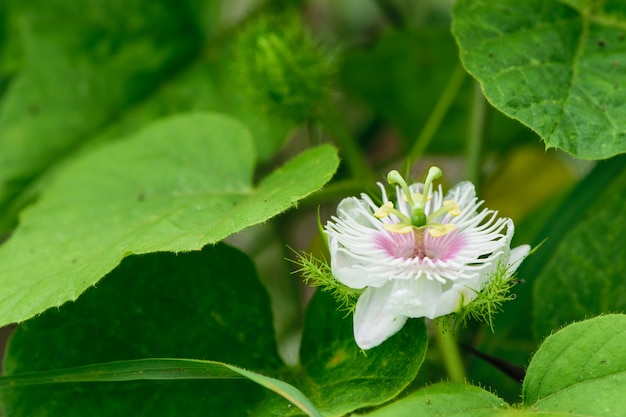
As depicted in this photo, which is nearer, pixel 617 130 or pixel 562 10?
pixel 617 130

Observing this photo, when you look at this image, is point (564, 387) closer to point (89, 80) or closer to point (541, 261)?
point (541, 261)

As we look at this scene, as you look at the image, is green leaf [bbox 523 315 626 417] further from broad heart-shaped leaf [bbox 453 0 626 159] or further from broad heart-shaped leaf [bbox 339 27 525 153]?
broad heart-shaped leaf [bbox 339 27 525 153]

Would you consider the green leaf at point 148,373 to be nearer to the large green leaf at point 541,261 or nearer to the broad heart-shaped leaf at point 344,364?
the broad heart-shaped leaf at point 344,364

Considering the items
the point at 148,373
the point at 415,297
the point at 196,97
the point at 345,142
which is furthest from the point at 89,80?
the point at 415,297

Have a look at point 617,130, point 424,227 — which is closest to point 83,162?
point 424,227

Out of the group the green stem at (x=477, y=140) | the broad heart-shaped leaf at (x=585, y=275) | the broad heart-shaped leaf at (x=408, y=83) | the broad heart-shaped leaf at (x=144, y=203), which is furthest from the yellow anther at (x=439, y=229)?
the broad heart-shaped leaf at (x=408, y=83)

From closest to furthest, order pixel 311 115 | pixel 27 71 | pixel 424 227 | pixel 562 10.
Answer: pixel 424 227, pixel 562 10, pixel 311 115, pixel 27 71

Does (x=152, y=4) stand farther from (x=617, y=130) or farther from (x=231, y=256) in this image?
(x=617, y=130)
